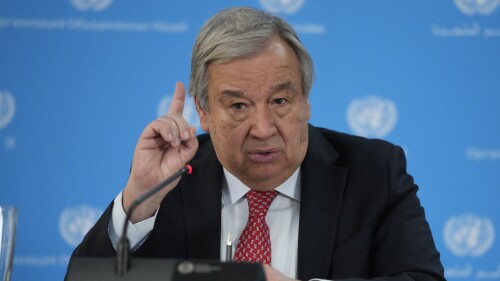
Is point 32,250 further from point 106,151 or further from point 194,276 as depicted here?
point 194,276

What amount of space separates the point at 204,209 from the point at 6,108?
71.6 inches

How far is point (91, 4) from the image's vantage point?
12.5 ft

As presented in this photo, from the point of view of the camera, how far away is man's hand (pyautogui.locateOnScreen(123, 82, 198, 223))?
2.13m

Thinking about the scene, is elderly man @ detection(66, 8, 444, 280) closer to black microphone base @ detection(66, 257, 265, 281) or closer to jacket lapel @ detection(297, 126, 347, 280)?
jacket lapel @ detection(297, 126, 347, 280)

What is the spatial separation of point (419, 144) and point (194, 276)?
98.2 inches

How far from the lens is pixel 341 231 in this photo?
2.38 metres

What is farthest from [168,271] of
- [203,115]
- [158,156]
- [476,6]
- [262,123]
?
[476,6]

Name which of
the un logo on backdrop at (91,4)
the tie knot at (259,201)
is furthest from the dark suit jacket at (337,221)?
the un logo on backdrop at (91,4)

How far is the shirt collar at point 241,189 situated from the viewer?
2.46 metres

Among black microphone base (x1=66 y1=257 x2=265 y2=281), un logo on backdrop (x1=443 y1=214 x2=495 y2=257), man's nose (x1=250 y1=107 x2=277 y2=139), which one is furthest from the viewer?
un logo on backdrop (x1=443 y1=214 x2=495 y2=257)

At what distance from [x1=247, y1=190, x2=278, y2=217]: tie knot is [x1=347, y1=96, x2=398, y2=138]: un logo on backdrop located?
138cm

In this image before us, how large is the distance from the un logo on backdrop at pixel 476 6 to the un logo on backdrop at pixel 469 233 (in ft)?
3.31

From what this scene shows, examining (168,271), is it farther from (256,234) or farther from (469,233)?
(469,233)

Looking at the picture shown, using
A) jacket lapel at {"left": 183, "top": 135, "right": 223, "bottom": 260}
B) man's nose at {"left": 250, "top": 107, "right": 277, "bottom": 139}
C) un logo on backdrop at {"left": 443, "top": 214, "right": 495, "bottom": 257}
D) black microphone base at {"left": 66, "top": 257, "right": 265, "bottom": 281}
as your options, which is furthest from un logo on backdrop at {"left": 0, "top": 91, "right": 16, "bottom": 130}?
black microphone base at {"left": 66, "top": 257, "right": 265, "bottom": 281}
